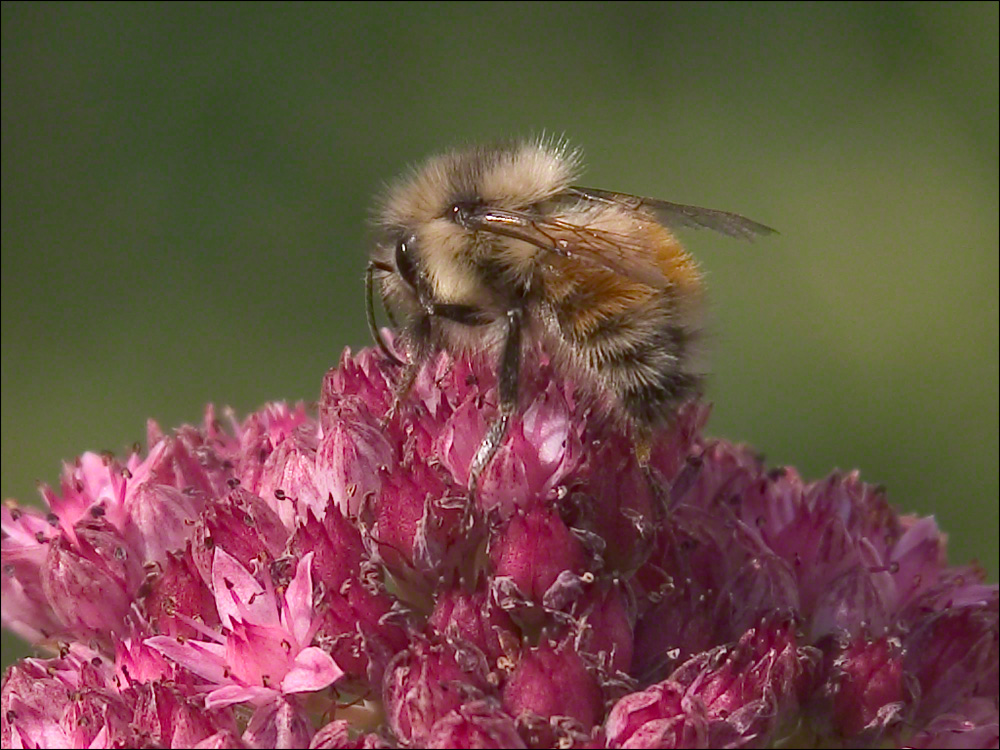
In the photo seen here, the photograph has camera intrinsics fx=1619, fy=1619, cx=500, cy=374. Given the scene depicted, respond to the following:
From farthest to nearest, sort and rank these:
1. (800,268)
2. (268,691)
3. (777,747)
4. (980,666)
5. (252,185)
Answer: (252,185) → (800,268) → (980,666) → (777,747) → (268,691)

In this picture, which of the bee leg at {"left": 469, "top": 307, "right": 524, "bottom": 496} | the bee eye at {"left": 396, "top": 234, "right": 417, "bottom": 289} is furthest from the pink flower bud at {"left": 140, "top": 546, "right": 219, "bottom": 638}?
the bee eye at {"left": 396, "top": 234, "right": 417, "bottom": 289}

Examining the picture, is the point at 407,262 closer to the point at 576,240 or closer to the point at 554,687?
the point at 576,240

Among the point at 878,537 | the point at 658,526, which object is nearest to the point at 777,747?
the point at 658,526

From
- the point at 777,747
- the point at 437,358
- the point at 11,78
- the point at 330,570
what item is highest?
the point at 11,78

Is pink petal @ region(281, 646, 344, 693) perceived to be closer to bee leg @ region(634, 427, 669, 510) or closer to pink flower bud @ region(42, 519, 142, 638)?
pink flower bud @ region(42, 519, 142, 638)

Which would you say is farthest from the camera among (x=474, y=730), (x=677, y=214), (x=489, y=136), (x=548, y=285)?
(x=489, y=136)

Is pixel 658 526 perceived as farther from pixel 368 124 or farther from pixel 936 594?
pixel 368 124

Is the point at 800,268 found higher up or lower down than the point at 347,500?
higher up

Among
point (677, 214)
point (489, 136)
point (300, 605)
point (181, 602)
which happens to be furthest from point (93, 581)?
point (489, 136)
